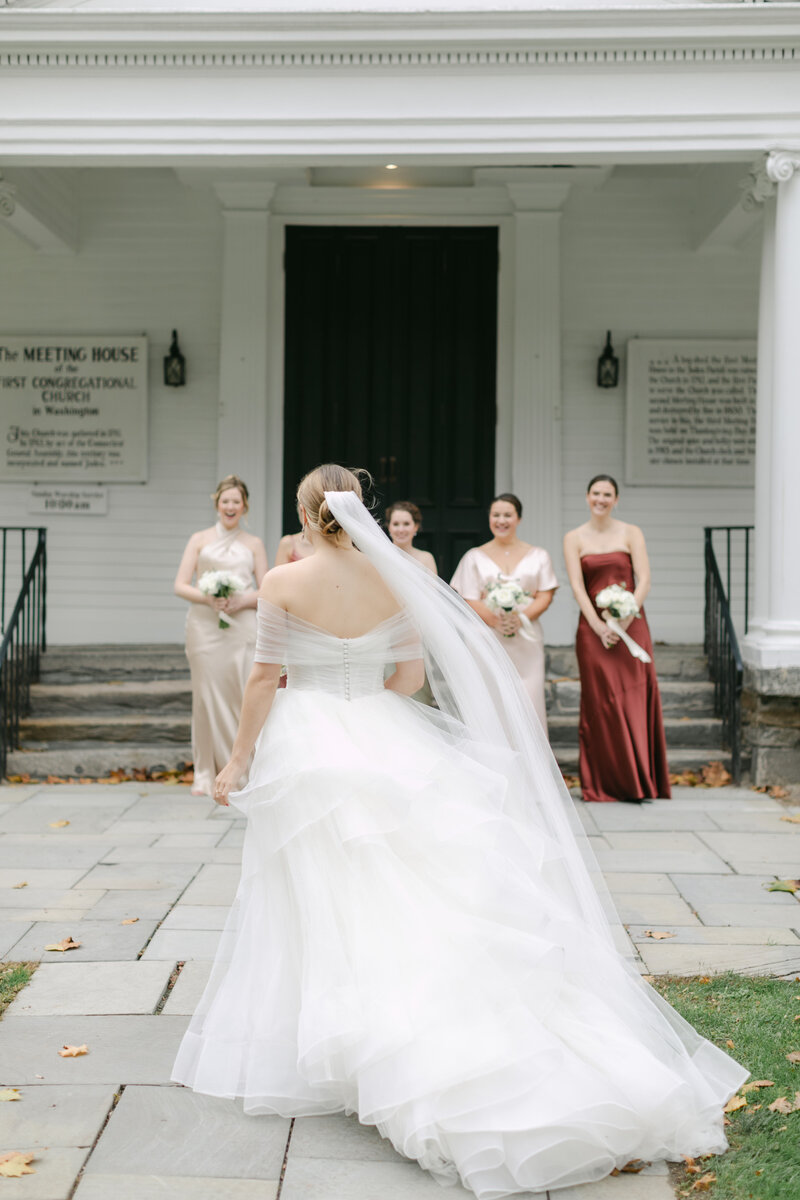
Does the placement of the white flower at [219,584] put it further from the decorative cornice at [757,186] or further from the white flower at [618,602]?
the decorative cornice at [757,186]

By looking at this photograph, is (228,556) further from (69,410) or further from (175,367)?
(69,410)

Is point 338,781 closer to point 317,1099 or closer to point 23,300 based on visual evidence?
point 317,1099

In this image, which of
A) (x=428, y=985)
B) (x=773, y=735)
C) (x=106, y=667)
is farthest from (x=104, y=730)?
(x=428, y=985)

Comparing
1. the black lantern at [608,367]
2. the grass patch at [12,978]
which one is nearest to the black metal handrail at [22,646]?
the grass patch at [12,978]

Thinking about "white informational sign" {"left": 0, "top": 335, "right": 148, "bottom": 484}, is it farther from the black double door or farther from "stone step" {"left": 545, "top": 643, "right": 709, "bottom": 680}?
"stone step" {"left": 545, "top": 643, "right": 709, "bottom": 680}

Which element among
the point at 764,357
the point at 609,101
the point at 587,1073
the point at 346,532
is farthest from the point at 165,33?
the point at 587,1073

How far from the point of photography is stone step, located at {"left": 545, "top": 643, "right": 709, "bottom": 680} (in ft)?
28.9

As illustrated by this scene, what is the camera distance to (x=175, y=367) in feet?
31.5

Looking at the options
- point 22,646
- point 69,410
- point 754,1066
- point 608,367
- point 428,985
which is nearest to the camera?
point 428,985

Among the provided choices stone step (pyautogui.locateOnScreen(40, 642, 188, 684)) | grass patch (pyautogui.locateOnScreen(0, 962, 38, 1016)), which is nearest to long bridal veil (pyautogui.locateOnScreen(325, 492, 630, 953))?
grass patch (pyautogui.locateOnScreen(0, 962, 38, 1016))

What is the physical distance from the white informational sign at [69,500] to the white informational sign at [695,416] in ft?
14.6

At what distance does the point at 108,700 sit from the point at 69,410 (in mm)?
2771

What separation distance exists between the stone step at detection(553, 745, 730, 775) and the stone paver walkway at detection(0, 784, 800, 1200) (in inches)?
19.6

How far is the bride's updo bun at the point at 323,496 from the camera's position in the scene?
351cm
